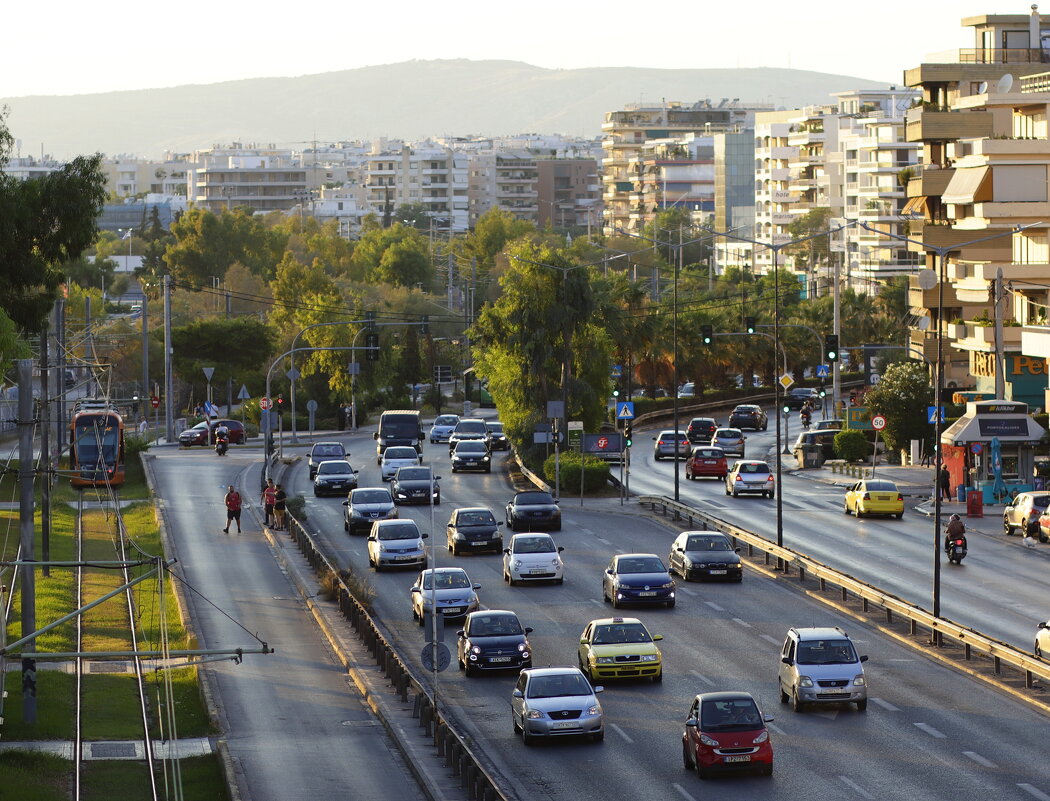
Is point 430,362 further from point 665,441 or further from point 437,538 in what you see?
point 437,538

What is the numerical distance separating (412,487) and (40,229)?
2137 centimetres

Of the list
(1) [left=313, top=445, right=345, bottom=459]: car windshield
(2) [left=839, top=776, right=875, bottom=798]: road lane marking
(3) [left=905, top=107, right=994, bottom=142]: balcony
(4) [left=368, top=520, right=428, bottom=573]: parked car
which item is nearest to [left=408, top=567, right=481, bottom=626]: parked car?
(4) [left=368, top=520, right=428, bottom=573]: parked car

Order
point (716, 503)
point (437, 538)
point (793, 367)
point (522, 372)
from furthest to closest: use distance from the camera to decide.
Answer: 1. point (793, 367)
2. point (522, 372)
3. point (716, 503)
4. point (437, 538)

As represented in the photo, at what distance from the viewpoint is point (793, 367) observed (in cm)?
11888

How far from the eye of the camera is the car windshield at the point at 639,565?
4306cm

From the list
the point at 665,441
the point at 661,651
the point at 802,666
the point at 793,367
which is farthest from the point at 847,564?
the point at 793,367

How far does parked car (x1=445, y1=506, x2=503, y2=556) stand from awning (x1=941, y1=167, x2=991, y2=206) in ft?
115

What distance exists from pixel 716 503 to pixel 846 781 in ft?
132

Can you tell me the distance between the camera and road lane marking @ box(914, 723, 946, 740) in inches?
1145

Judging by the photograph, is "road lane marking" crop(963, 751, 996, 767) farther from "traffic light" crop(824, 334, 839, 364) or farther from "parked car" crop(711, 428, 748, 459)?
"parked car" crop(711, 428, 748, 459)

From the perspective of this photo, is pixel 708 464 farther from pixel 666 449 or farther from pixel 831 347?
pixel 831 347

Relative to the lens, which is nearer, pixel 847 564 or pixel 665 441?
pixel 847 564

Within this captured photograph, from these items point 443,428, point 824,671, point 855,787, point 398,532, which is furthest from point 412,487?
point 855,787

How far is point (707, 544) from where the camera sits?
155ft
